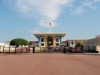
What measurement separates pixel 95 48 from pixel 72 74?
96.6 ft

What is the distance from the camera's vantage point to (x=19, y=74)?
6.82 m

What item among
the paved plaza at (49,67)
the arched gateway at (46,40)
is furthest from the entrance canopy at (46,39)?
the paved plaza at (49,67)

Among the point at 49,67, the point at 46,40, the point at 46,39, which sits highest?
the point at 46,39

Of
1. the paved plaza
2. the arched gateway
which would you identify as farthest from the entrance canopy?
the paved plaza

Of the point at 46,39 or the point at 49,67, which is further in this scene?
the point at 46,39

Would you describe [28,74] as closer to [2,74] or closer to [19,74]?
[19,74]

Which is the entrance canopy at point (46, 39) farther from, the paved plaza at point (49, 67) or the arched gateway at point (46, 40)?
the paved plaza at point (49, 67)

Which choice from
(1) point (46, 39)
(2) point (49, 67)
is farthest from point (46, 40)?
(2) point (49, 67)

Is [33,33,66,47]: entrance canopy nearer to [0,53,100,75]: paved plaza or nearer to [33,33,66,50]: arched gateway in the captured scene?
[33,33,66,50]: arched gateway

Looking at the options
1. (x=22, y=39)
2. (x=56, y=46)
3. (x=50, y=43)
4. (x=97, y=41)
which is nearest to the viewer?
(x=97, y=41)

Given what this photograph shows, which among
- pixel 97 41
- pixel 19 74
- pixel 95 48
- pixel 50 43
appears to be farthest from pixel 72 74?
pixel 50 43

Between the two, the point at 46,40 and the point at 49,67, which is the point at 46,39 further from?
the point at 49,67

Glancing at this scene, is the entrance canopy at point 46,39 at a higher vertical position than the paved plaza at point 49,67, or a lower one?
higher

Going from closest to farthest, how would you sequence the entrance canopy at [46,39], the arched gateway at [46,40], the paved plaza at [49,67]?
the paved plaza at [49,67] → the entrance canopy at [46,39] → the arched gateway at [46,40]
